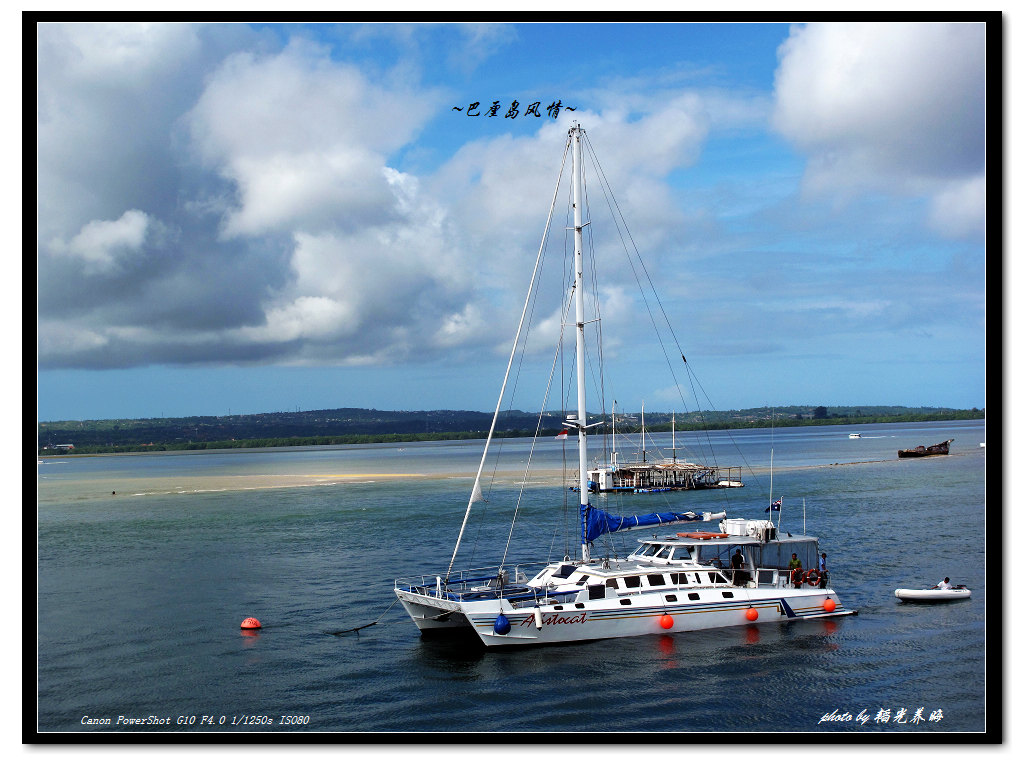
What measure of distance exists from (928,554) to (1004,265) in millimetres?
22188

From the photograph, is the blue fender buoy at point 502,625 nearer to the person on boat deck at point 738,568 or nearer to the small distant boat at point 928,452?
the person on boat deck at point 738,568

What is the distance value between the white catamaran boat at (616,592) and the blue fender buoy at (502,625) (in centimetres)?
2

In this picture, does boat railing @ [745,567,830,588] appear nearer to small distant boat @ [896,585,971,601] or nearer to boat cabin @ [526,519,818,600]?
boat cabin @ [526,519,818,600]

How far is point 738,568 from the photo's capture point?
66.6 feet

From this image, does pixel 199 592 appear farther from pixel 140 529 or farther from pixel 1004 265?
pixel 1004 265

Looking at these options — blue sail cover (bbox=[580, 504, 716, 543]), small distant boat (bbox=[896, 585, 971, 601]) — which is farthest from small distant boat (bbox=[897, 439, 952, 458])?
blue sail cover (bbox=[580, 504, 716, 543])

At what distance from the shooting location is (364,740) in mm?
8078

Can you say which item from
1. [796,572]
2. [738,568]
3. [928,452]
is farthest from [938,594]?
[928,452]

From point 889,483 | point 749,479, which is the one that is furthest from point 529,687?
point 749,479

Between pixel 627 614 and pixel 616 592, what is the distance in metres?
0.52

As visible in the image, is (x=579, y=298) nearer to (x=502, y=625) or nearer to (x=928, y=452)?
(x=502, y=625)

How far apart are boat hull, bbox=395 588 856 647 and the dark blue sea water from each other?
0.99ft

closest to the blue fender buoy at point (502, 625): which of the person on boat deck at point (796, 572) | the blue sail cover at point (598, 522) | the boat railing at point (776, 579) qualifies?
the blue sail cover at point (598, 522)

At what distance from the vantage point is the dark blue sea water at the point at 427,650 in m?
13.5
